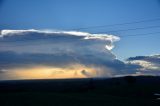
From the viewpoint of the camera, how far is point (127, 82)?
115125 mm

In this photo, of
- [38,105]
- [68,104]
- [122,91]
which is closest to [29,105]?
[38,105]

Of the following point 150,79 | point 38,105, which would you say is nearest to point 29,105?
point 38,105

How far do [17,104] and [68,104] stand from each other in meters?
6.99

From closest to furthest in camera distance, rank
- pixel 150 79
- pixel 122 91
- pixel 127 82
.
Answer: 1. pixel 122 91
2. pixel 127 82
3. pixel 150 79

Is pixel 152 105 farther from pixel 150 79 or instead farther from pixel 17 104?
pixel 150 79

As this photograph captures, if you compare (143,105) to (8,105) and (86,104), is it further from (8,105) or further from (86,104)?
(8,105)

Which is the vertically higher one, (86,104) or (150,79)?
(150,79)

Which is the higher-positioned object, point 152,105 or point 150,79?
point 150,79

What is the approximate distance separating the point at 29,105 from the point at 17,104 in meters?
2.05

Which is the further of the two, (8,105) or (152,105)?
(152,105)

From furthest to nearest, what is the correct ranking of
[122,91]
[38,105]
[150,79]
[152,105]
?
[150,79] < [122,91] < [152,105] < [38,105]

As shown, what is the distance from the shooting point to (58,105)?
153 ft

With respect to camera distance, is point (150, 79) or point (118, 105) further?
point (150, 79)

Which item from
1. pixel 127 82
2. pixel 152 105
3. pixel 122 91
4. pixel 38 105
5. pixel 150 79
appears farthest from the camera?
pixel 150 79
